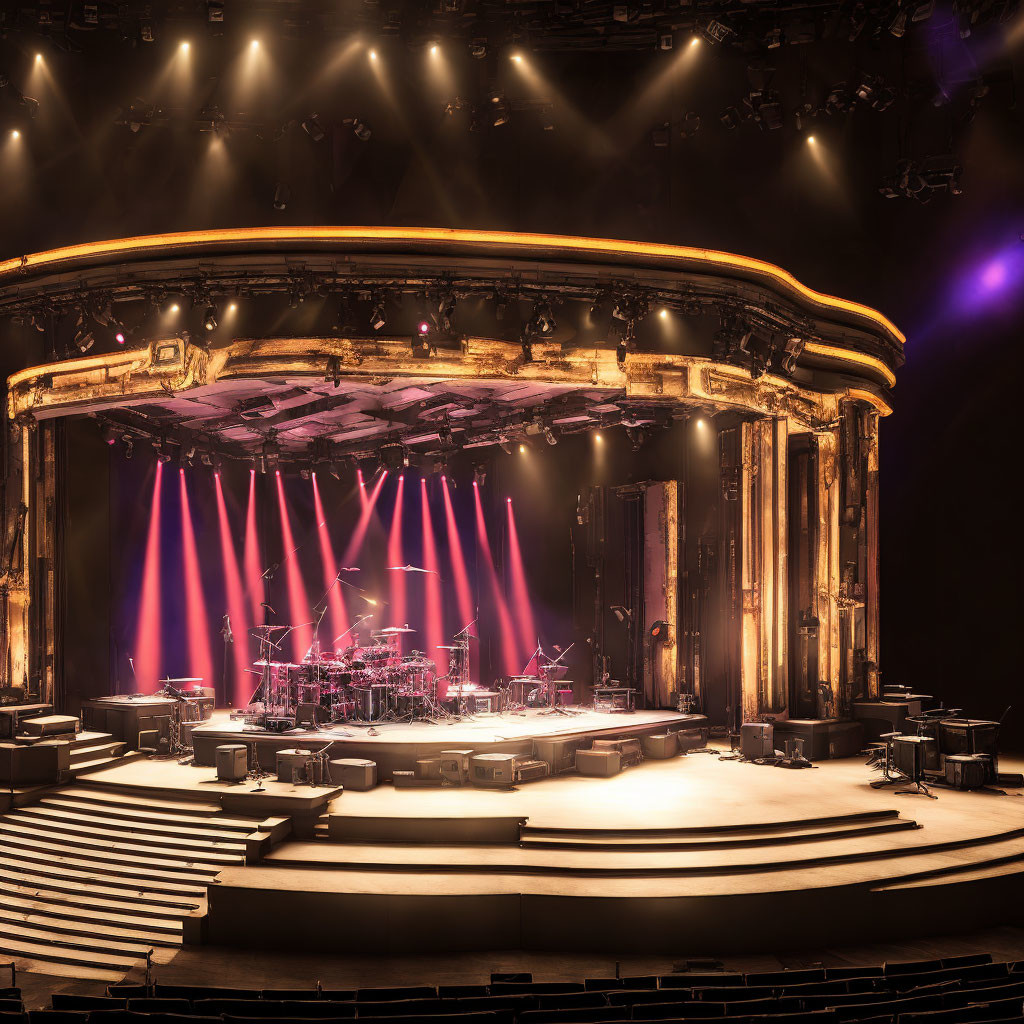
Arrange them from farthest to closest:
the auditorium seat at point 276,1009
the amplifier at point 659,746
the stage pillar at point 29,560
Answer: the stage pillar at point 29,560 < the amplifier at point 659,746 < the auditorium seat at point 276,1009

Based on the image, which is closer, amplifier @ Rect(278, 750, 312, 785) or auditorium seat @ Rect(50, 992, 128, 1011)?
auditorium seat @ Rect(50, 992, 128, 1011)

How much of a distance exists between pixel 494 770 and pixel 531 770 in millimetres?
700

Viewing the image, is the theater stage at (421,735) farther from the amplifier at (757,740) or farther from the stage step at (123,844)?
the stage step at (123,844)

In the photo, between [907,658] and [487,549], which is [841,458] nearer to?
[907,658]

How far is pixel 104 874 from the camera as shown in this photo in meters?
9.59

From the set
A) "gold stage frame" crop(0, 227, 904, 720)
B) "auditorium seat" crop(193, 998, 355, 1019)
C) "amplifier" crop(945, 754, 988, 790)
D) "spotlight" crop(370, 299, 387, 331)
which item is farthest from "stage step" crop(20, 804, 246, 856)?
"amplifier" crop(945, 754, 988, 790)

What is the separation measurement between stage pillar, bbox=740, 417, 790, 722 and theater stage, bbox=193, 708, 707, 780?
1.08 m

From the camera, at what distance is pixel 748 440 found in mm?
14773

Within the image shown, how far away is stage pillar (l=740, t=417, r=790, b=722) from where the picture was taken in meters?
14.5

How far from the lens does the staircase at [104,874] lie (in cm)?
855

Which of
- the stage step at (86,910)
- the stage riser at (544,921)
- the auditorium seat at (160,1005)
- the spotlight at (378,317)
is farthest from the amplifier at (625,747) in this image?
the auditorium seat at (160,1005)

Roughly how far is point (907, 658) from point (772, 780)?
214 inches

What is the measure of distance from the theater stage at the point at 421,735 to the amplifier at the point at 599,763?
1.56 ft

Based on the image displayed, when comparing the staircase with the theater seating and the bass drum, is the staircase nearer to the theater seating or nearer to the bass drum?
the theater seating
